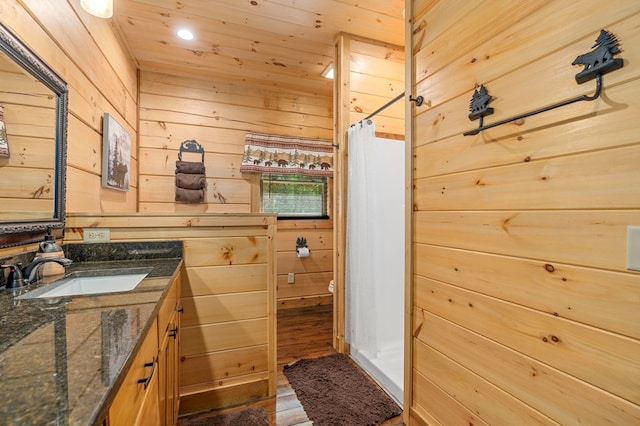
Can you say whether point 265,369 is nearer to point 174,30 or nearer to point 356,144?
point 356,144

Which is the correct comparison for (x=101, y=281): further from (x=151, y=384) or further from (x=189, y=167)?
(x=189, y=167)

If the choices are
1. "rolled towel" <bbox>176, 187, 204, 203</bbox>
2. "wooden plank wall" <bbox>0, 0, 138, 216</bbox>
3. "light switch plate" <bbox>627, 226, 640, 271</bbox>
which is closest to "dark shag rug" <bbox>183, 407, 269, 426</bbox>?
"wooden plank wall" <bbox>0, 0, 138, 216</bbox>

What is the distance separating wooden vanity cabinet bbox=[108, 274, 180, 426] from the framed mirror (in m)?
0.71

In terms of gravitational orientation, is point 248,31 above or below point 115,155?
above

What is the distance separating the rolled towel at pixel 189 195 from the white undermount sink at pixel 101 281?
6.13ft

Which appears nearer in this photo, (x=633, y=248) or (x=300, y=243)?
(x=633, y=248)

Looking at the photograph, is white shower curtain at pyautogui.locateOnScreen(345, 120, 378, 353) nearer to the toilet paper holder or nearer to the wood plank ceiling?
the wood plank ceiling

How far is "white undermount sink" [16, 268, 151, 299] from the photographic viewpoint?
1.29m

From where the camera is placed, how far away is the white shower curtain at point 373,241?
2334 mm

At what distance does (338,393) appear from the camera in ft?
6.45

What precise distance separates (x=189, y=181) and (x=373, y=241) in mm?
2091

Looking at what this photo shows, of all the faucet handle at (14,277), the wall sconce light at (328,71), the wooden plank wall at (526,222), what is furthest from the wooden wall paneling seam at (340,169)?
the faucet handle at (14,277)

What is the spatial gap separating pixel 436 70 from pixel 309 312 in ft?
9.37

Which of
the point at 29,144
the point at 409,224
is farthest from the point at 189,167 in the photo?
the point at 409,224
